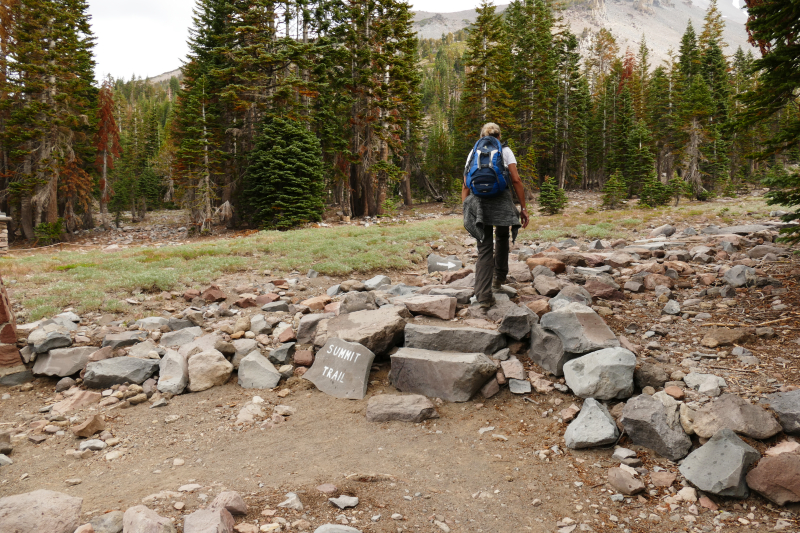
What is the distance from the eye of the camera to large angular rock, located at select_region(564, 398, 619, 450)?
13.1 ft

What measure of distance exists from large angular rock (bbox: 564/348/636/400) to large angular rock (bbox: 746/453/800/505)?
131 cm

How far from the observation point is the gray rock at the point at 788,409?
359 cm

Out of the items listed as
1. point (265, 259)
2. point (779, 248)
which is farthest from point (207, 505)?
point (779, 248)

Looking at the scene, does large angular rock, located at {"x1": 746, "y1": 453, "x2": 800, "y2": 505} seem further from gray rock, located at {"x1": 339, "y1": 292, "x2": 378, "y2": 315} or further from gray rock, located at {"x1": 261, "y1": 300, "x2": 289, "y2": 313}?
gray rock, located at {"x1": 261, "y1": 300, "x2": 289, "y2": 313}

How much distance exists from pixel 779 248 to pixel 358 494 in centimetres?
964

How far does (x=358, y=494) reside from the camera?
3531 mm

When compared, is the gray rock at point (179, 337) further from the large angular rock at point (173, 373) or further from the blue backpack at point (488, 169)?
the blue backpack at point (488, 169)

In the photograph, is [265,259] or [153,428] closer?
[153,428]

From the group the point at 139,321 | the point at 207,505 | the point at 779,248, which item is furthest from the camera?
the point at 779,248

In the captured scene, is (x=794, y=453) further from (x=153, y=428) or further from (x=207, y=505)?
(x=153, y=428)

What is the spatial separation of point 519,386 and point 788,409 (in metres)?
2.34

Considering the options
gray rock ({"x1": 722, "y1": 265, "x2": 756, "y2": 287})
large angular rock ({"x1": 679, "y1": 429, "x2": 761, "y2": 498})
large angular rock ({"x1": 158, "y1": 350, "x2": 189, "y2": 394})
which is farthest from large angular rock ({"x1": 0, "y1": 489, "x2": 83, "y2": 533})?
gray rock ({"x1": 722, "y1": 265, "x2": 756, "y2": 287})

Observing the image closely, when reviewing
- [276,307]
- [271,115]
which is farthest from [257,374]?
[271,115]

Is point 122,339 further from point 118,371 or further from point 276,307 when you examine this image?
point 276,307
